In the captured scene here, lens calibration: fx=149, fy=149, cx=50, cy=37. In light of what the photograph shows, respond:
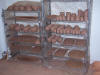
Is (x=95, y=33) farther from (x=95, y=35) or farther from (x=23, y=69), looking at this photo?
(x=23, y=69)

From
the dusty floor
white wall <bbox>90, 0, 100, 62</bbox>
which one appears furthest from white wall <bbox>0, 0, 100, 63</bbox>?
the dusty floor

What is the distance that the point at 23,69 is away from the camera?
3158 millimetres

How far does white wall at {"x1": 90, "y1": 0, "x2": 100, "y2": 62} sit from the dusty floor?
77 centimetres

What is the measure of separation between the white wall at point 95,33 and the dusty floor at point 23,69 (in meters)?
0.77

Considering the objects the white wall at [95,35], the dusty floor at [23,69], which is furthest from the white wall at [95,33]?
the dusty floor at [23,69]

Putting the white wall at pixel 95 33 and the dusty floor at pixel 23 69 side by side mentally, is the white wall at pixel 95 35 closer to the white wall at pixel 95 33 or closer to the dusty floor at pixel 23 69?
the white wall at pixel 95 33

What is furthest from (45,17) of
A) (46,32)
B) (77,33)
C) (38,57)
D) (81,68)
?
(81,68)

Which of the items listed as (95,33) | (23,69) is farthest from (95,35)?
(23,69)

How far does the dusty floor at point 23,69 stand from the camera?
3.00 metres

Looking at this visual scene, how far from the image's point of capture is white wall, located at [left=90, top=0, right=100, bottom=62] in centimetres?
297

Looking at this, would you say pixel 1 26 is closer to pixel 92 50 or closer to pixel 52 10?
pixel 52 10

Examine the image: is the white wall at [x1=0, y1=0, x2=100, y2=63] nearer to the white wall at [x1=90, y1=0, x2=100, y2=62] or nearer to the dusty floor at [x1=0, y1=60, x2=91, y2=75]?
A: the white wall at [x1=90, y1=0, x2=100, y2=62]

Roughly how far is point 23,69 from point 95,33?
5.54 feet

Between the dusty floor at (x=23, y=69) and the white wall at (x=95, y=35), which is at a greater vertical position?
the white wall at (x=95, y=35)
